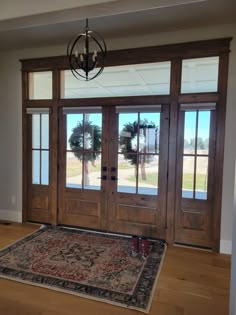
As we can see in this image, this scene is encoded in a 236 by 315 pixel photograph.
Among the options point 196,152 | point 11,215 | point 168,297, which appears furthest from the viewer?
point 11,215

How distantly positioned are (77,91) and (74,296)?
9.78ft

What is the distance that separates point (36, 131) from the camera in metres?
4.39

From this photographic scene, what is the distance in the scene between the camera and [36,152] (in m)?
4.41

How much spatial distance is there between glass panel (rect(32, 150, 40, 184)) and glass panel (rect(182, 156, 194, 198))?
2441mm

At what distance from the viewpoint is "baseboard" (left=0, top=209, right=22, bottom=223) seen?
14.7 feet

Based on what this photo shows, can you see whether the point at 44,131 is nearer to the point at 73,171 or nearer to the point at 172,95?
the point at 73,171

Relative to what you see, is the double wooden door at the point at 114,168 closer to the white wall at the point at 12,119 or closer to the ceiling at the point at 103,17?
the white wall at the point at 12,119

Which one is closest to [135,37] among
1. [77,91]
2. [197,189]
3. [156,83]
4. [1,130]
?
[156,83]

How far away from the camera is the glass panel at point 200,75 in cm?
342

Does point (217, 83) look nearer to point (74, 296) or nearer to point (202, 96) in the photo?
point (202, 96)

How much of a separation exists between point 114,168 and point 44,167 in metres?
1.26

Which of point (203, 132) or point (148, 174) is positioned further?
point (148, 174)

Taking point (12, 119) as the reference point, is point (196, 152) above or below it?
below

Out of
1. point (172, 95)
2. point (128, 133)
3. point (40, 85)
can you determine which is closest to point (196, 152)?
point (172, 95)
